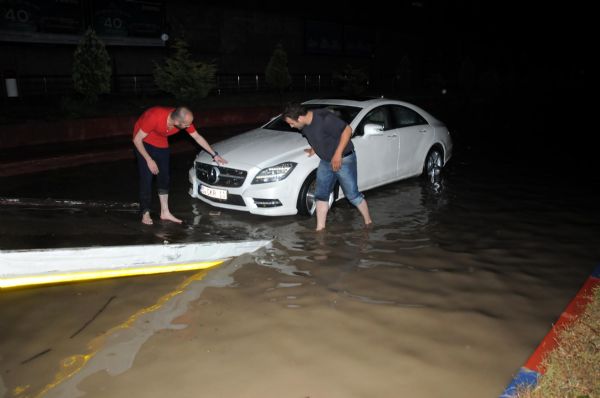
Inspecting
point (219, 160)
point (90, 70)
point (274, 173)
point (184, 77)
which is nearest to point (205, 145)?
point (219, 160)

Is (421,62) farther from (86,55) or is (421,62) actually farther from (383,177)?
(383,177)

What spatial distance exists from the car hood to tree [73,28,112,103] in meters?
7.16

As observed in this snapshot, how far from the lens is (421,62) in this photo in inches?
1422

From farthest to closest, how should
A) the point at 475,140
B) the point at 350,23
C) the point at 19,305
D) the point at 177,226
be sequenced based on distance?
the point at 350,23, the point at 475,140, the point at 177,226, the point at 19,305

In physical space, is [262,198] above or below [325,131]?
below

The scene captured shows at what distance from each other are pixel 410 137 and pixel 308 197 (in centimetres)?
235

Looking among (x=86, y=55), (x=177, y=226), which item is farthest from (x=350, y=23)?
(x=177, y=226)

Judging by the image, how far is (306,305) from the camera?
4152 mm

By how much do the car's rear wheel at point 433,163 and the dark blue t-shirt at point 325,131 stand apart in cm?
334

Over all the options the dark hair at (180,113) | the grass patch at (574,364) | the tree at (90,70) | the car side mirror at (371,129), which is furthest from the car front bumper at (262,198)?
the tree at (90,70)

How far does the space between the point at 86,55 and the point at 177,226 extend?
8550 mm

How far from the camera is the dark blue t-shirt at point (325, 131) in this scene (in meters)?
5.41

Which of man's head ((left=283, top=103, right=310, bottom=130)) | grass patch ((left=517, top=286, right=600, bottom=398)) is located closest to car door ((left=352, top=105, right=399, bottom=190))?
man's head ((left=283, top=103, right=310, bottom=130))

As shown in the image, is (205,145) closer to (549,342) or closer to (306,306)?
(306,306)
